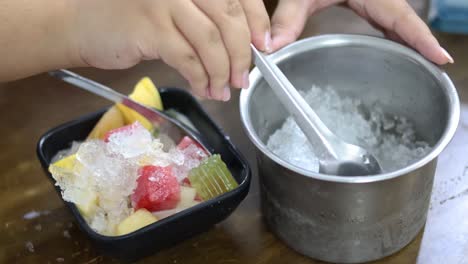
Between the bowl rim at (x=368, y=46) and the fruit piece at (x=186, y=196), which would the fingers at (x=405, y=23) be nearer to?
the bowl rim at (x=368, y=46)

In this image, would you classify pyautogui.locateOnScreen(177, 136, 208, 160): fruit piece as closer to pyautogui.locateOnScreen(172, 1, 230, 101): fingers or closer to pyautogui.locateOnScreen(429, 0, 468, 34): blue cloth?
pyautogui.locateOnScreen(172, 1, 230, 101): fingers

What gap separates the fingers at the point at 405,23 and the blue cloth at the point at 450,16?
0.14m

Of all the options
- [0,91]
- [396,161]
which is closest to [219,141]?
[396,161]

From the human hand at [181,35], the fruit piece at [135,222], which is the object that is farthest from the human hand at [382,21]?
the fruit piece at [135,222]

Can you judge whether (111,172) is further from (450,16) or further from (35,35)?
(450,16)

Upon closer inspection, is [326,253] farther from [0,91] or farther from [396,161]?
[0,91]

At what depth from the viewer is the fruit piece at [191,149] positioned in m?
0.60

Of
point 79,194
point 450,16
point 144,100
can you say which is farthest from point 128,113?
point 450,16

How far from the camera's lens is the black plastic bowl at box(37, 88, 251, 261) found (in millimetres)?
521

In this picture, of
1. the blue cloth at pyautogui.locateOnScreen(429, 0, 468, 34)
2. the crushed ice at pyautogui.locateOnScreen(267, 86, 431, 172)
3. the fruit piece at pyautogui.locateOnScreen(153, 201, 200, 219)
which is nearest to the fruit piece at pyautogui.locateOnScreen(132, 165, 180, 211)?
the fruit piece at pyautogui.locateOnScreen(153, 201, 200, 219)

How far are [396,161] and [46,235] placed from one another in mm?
347

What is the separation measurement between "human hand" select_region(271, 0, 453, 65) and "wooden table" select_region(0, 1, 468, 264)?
0.36 feet

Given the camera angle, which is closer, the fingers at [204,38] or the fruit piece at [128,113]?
→ the fingers at [204,38]

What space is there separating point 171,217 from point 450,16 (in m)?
0.46
